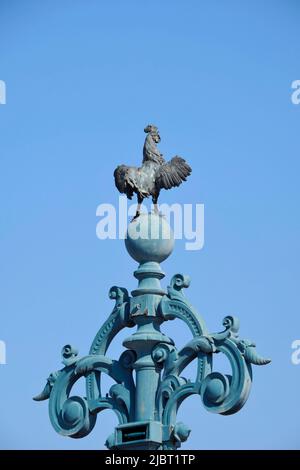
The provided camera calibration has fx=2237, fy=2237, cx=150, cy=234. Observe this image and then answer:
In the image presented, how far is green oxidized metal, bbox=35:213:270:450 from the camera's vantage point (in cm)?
3484

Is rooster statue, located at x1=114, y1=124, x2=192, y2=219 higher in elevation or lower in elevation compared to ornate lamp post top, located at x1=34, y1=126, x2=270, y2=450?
higher

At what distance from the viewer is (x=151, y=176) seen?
36.5 m

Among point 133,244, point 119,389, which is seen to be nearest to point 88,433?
point 119,389

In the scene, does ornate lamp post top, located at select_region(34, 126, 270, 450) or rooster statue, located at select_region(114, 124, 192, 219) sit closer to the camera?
ornate lamp post top, located at select_region(34, 126, 270, 450)

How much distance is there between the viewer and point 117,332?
3638 cm

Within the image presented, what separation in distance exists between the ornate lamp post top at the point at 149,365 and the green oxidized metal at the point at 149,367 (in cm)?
2

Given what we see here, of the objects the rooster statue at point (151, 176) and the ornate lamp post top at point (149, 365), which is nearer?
the ornate lamp post top at point (149, 365)

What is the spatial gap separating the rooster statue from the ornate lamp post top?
0.11 feet

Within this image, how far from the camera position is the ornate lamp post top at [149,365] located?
3484 cm

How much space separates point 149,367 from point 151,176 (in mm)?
3181

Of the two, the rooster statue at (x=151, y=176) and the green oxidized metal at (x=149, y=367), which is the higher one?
the rooster statue at (x=151, y=176)

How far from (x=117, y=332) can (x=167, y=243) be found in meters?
1.72
